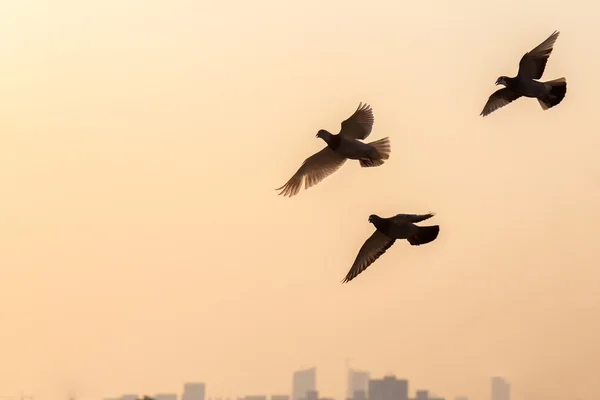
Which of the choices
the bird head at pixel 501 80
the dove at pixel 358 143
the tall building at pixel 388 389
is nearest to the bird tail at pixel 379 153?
the dove at pixel 358 143

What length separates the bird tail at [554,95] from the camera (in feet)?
98.3

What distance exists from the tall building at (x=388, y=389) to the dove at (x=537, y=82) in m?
124

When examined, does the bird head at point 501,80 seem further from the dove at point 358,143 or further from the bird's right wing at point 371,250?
the bird's right wing at point 371,250

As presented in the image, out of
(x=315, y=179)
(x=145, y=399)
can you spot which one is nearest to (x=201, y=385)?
(x=145, y=399)

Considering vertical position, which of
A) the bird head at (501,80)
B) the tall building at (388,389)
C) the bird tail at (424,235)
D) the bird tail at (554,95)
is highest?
the tall building at (388,389)

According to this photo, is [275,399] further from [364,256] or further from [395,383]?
[364,256]

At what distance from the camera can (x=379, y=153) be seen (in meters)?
29.3

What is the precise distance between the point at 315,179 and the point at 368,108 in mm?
2416

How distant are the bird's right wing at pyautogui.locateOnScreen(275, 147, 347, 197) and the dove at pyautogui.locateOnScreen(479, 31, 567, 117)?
4648 millimetres

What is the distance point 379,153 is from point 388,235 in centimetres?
196

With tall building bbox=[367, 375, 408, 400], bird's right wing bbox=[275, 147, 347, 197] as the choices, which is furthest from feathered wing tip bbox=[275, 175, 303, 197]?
tall building bbox=[367, 375, 408, 400]

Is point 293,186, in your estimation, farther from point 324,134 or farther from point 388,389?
point 388,389

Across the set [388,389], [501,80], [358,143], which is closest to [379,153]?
[358,143]

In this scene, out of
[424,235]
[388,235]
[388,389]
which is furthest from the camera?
[388,389]
